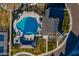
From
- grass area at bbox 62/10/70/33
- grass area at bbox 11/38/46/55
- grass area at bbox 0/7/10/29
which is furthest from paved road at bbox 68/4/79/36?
grass area at bbox 0/7/10/29

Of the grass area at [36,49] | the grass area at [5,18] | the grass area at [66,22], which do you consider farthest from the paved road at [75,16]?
the grass area at [5,18]

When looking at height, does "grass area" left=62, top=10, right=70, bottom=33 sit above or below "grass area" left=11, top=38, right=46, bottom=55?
above

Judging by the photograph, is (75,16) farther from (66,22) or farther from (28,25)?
(28,25)

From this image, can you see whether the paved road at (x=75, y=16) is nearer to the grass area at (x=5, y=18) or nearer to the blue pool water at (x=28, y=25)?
the blue pool water at (x=28, y=25)

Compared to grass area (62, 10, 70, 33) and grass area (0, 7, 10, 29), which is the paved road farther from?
grass area (0, 7, 10, 29)

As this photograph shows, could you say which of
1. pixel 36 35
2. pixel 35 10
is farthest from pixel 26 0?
pixel 36 35

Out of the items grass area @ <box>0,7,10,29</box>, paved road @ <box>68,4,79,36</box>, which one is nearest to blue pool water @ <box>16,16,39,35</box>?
grass area @ <box>0,7,10,29</box>

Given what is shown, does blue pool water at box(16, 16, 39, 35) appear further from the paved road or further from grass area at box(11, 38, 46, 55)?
the paved road

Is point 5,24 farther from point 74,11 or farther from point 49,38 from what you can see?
point 74,11
